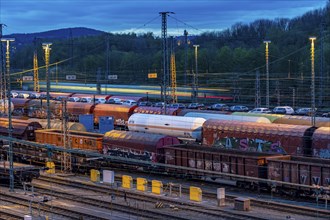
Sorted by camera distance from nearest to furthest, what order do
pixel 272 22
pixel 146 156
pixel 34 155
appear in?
pixel 146 156 < pixel 34 155 < pixel 272 22

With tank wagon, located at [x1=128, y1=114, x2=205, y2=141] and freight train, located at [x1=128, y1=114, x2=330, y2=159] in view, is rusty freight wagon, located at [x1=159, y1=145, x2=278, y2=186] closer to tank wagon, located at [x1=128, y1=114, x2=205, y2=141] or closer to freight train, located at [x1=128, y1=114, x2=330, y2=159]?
freight train, located at [x1=128, y1=114, x2=330, y2=159]

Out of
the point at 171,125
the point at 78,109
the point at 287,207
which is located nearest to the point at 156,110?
the point at 171,125

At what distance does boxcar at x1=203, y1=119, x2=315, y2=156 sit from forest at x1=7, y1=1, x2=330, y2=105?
474 inches

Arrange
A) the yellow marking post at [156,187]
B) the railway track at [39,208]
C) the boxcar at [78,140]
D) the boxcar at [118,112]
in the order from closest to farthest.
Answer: the railway track at [39,208]
the yellow marking post at [156,187]
the boxcar at [78,140]
the boxcar at [118,112]

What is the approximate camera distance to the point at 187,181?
25.8 m

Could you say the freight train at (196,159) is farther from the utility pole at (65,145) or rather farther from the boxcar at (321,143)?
the boxcar at (321,143)

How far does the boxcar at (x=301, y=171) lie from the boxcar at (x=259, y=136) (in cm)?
364

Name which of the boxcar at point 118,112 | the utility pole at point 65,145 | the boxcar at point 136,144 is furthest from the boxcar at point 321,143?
the boxcar at point 118,112

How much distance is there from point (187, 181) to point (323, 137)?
6.37 m

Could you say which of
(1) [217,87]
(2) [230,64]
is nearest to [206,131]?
(1) [217,87]

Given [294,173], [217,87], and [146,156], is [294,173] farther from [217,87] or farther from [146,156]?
[217,87]

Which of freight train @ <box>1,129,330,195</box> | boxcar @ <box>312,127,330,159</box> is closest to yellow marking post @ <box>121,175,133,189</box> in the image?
freight train @ <box>1,129,330,195</box>

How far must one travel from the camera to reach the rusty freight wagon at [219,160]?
73.4 ft

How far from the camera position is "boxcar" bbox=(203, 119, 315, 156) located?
25900 millimetres
